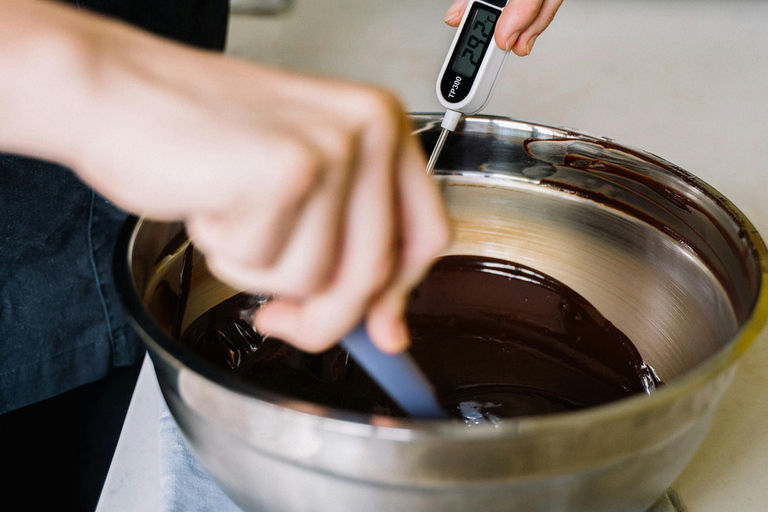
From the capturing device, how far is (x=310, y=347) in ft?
1.02

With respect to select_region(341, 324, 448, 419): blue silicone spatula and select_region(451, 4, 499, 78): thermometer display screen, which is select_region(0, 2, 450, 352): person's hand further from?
select_region(451, 4, 499, 78): thermometer display screen

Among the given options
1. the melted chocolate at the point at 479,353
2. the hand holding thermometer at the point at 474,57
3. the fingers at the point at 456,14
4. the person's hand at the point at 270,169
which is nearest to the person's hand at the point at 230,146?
the person's hand at the point at 270,169

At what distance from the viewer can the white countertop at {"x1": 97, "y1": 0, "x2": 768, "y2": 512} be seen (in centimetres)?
52

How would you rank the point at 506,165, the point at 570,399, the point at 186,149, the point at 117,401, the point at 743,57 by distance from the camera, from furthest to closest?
the point at 743,57 → the point at 117,401 → the point at 506,165 → the point at 570,399 → the point at 186,149

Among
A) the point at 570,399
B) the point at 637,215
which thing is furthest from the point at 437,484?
the point at 637,215

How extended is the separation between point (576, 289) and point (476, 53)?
253 millimetres

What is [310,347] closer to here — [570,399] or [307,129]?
[307,129]

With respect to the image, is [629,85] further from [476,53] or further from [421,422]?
[421,422]

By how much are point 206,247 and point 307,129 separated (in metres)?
0.07

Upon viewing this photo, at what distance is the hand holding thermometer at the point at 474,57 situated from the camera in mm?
636

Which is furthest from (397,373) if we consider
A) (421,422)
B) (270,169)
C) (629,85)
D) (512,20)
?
(629,85)

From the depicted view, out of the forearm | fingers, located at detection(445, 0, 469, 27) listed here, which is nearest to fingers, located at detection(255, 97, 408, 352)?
the forearm

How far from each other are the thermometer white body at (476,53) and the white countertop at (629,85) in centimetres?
37

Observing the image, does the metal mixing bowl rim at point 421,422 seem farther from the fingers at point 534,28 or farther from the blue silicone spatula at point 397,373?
the fingers at point 534,28
